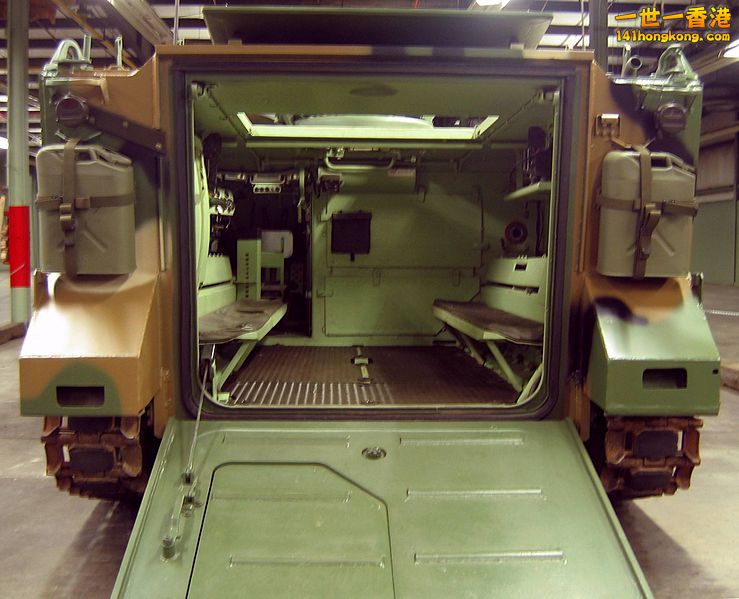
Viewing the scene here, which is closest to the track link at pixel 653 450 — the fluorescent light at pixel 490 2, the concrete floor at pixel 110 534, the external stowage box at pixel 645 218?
the concrete floor at pixel 110 534

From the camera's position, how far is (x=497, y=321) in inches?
146

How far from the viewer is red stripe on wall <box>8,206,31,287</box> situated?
7984 mm

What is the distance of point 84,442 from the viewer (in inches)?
91.4

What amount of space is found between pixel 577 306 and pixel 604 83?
0.97 metres

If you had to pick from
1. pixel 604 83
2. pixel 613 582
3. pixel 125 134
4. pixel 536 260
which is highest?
pixel 604 83

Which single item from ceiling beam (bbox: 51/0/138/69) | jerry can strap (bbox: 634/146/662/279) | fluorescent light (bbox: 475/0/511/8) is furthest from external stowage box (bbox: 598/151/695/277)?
ceiling beam (bbox: 51/0/138/69)

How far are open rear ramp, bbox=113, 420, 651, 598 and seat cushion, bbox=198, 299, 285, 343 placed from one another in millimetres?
698

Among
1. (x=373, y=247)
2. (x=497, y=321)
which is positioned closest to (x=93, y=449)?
(x=497, y=321)

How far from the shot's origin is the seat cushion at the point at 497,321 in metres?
3.05

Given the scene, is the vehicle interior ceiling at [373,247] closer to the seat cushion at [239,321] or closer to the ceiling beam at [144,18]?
the seat cushion at [239,321]

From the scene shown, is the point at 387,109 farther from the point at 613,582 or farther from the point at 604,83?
the point at 613,582

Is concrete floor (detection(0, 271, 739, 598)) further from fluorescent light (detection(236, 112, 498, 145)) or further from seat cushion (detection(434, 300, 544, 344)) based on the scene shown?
fluorescent light (detection(236, 112, 498, 145))

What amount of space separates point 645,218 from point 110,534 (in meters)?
2.89

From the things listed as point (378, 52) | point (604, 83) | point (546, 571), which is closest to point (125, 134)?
point (378, 52)
